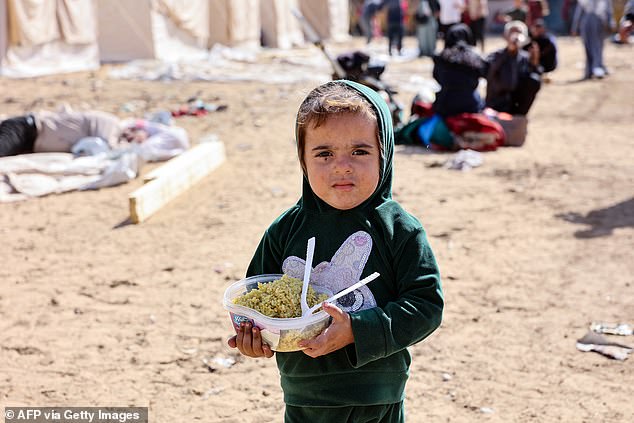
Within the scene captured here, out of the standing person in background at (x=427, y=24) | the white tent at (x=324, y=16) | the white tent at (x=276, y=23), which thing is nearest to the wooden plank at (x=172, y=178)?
the standing person in background at (x=427, y=24)

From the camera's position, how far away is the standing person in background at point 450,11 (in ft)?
50.0

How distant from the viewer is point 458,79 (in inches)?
320

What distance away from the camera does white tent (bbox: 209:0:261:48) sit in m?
17.9

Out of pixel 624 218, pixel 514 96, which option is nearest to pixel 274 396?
pixel 624 218

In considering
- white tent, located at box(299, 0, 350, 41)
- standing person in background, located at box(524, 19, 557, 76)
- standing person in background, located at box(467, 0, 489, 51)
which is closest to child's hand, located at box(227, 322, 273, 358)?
standing person in background, located at box(524, 19, 557, 76)

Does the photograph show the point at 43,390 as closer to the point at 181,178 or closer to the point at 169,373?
the point at 169,373

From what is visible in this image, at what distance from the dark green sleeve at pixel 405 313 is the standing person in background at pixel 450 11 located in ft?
46.6

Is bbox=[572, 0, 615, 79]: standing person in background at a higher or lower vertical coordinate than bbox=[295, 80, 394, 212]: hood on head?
lower

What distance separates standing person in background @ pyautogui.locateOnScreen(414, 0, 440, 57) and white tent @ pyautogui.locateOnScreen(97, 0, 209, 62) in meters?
5.16

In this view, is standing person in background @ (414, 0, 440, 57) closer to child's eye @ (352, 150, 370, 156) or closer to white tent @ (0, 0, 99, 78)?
white tent @ (0, 0, 99, 78)

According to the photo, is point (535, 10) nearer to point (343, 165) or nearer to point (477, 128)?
point (477, 128)

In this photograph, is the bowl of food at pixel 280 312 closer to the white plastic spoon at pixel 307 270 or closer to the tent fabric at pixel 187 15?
the white plastic spoon at pixel 307 270

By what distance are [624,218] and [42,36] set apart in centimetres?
1149

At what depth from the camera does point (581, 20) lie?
47.1ft
